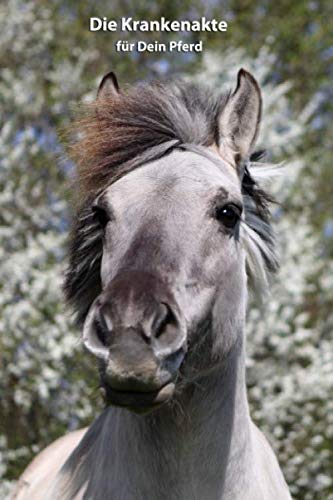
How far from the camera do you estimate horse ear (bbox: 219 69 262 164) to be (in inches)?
125

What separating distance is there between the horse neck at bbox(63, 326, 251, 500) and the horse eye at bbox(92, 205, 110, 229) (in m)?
0.61

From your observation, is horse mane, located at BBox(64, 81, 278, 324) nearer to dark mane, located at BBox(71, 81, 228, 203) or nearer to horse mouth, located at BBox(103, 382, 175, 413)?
dark mane, located at BBox(71, 81, 228, 203)


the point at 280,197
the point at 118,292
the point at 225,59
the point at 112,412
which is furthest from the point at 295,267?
the point at 118,292

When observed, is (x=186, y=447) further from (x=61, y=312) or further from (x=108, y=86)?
(x=61, y=312)

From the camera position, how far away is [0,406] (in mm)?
7430

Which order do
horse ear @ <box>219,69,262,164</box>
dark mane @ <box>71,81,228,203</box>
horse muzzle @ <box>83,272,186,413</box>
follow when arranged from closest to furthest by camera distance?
horse muzzle @ <box>83,272,186,413</box>, dark mane @ <box>71,81,228,203</box>, horse ear @ <box>219,69,262,164</box>

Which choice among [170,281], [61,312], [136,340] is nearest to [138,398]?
[136,340]

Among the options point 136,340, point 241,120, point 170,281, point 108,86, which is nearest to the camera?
point 136,340

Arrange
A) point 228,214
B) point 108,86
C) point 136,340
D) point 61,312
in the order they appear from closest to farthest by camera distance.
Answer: point 136,340, point 228,214, point 108,86, point 61,312

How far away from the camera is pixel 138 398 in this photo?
2.40m

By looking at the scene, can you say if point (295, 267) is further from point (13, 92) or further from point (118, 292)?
point (118, 292)

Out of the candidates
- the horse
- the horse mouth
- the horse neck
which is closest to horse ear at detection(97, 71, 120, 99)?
the horse

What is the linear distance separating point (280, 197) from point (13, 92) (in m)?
2.96

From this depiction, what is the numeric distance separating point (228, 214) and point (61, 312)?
4.11 metres
